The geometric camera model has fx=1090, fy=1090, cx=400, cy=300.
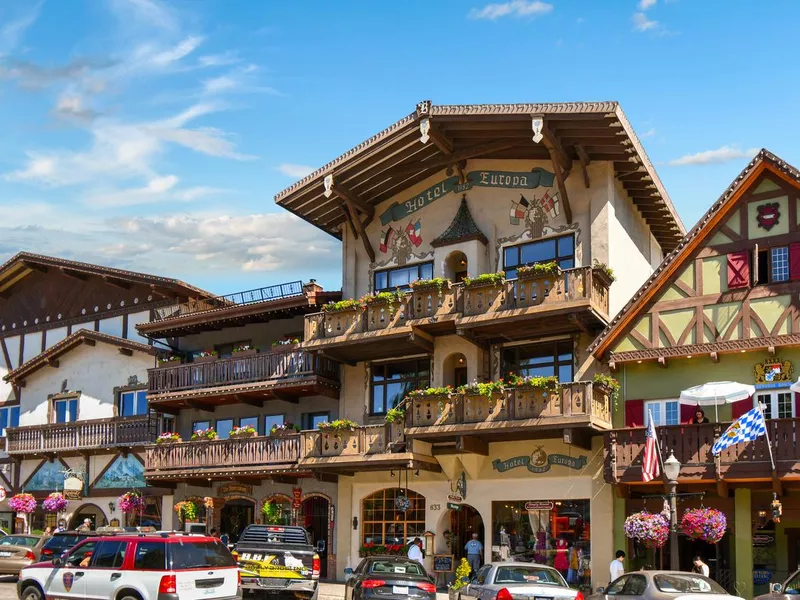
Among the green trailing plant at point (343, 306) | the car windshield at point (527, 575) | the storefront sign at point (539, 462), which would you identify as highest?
the green trailing plant at point (343, 306)

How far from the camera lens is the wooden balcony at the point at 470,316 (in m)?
29.5

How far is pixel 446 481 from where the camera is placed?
32.8 m

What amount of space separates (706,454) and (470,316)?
7.70 metres

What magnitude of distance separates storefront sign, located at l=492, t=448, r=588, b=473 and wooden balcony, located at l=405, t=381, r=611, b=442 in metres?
0.70

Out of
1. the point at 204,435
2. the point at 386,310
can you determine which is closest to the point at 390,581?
the point at 386,310

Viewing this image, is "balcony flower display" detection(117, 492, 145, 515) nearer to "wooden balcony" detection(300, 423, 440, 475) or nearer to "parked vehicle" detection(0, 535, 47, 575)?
"parked vehicle" detection(0, 535, 47, 575)

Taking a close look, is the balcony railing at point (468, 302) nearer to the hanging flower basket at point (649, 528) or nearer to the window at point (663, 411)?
the window at point (663, 411)

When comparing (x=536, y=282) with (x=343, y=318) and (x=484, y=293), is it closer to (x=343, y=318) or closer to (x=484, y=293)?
(x=484, y=293)

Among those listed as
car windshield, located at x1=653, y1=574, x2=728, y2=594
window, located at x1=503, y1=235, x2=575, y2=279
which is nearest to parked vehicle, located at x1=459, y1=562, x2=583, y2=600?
car windshield, located at x1=653, y1=574, x2=728, y2=594

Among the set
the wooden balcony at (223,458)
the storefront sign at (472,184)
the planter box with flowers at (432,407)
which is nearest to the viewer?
the planter box with flowers at (432,407)

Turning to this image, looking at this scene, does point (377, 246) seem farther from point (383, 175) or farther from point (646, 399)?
point (646, 399)

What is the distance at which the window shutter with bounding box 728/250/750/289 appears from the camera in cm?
2822

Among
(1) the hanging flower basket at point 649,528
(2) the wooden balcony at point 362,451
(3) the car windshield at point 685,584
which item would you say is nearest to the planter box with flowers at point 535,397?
(1) the hanging flower basket at point 649,528

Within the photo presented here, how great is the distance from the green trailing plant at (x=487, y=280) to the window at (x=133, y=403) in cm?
1580
